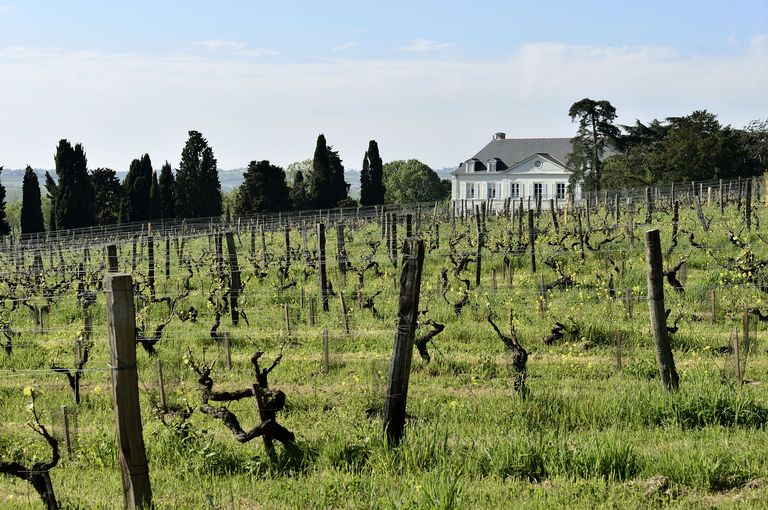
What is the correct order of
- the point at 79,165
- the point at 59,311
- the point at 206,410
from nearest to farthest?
the point at 206,410 → the point at 59,311 → the point at 79,165

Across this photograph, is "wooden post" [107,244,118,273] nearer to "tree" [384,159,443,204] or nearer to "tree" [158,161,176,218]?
"tree" [158,161,176,218]

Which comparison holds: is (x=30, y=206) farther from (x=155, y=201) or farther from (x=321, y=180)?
(x=321, y=180)

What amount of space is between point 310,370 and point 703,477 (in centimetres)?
627

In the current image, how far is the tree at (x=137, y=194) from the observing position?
5041cm

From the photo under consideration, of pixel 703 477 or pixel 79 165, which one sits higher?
pixel 79 165

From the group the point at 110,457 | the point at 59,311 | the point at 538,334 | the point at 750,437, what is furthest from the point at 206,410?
the point at 59,311

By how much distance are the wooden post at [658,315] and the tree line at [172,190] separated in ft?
143

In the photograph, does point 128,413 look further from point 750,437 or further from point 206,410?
point 750,437

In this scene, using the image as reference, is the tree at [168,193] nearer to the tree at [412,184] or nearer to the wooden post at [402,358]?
the tree at [412,184]

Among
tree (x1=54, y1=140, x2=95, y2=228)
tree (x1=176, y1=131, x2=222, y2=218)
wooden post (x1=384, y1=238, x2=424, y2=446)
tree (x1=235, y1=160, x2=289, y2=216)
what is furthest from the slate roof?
wooden post (x1=384, y1=238, x2=424, y2=446)

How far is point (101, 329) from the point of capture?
1509cm

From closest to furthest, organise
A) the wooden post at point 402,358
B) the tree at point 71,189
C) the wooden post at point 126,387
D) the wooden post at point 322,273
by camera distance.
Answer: the wooden post at point 126,387, the wooden post at point 402,358, the wooden post at point 322,273, the tree at point 71,189

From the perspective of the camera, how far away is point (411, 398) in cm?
896

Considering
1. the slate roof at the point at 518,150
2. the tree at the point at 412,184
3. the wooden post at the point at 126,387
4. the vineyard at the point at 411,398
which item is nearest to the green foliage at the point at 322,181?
the slate roof at the point at 518,150
